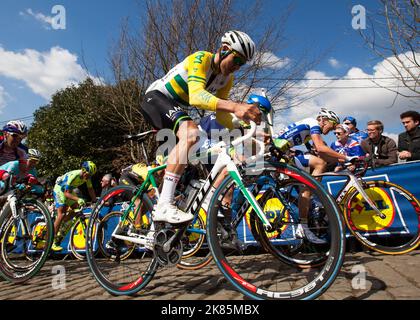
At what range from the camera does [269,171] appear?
2.47 metres

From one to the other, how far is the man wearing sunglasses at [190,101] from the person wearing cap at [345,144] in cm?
356

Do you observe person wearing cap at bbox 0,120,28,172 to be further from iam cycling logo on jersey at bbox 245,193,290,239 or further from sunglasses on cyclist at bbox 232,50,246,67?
iam cycling logo on jersey at bbox 245,193,290,239

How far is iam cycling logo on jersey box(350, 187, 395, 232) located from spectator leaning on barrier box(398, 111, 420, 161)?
1150 millimetres

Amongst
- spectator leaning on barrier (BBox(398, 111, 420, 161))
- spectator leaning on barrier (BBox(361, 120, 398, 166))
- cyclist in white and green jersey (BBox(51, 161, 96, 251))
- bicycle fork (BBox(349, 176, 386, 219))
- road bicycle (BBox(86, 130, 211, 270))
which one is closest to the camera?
road bicycle (BBox(86, 130, 211, 270))

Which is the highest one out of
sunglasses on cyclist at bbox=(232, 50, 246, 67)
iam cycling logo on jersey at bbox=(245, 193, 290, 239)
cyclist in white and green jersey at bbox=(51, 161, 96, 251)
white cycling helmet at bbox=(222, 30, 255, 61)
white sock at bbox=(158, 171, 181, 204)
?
white cycling helmet at bbox=(222, 30, 255, 61)

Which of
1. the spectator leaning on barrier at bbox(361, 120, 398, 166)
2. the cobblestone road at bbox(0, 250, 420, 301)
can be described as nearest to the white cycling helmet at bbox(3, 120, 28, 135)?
the cobblestone road at bbox(0, 250, 420, 301)

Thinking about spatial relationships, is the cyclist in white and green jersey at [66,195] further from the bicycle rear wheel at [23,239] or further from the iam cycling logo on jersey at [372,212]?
the iam cycling logo on jersey at [372,212]

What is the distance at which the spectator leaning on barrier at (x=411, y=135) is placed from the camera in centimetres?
531

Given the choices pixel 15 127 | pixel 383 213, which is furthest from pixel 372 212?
pixel 15 127

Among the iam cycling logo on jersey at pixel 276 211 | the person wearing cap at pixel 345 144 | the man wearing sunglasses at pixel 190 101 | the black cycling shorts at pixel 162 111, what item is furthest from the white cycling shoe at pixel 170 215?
the person wearing cap at pixel 345 144

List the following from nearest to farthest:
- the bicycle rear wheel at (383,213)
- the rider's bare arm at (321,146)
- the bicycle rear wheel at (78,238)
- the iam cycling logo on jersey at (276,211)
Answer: the iam cycling logo on jersey at (276,211) < the rider's bare arm at (321,146) < the bicycle rear wheel at (383,213) < the bicycle rear wheel at (78,238)

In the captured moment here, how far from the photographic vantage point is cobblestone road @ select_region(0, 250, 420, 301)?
251cm

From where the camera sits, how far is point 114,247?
3324 mm
